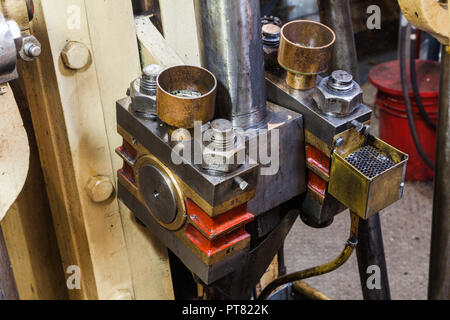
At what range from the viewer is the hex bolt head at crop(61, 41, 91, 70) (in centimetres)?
84

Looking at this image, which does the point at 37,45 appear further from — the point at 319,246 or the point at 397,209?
the point at 397,209

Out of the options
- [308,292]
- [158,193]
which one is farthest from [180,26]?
[308,292]

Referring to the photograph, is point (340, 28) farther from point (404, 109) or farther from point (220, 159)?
point (404, 109)

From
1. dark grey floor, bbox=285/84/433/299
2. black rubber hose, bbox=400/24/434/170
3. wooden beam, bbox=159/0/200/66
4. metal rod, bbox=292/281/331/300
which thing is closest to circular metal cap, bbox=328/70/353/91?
wooden beam, bbox=159/0/200/66

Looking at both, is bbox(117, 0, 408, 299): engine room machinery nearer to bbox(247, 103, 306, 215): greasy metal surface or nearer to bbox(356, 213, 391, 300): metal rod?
bbox(247, 103, 306, 215): greasy metal surface

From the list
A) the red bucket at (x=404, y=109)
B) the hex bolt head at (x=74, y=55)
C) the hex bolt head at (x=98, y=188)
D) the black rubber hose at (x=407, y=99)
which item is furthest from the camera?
the red bucket at (x=404, y=109)

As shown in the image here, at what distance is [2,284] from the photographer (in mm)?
749

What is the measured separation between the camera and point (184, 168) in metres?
A: 0.73

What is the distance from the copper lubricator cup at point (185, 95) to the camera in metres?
0.71

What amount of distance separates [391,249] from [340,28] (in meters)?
1.30

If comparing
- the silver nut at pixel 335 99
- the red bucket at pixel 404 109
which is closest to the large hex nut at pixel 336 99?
the silver nut at pixel 335 99

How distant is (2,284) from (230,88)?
0.38m

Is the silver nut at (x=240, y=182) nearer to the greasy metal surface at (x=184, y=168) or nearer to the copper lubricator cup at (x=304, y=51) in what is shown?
the greasy metal surface at (x=184, y=168)

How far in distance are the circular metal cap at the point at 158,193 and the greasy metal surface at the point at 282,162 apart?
0.11 m
